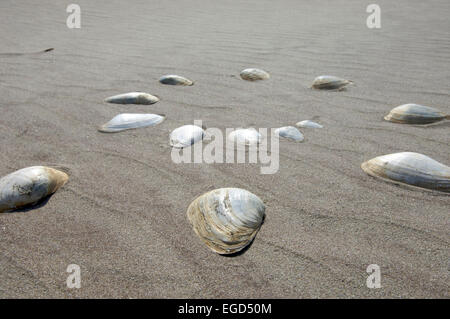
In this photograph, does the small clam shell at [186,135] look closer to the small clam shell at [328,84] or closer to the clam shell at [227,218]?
the clam shell at [227,218]

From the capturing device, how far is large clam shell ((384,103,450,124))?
214 centimetres

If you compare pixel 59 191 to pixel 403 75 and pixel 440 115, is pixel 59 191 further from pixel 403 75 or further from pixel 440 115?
pixel 403 75

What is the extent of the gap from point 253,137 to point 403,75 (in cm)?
206

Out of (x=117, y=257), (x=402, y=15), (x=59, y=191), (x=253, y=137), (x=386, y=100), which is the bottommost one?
(x=117, y=257)

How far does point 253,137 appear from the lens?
1997 mm

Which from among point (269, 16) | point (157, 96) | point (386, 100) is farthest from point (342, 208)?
point (269, 16)

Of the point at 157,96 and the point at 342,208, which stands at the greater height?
the point at 157,96

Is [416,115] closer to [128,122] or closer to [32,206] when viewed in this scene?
Result: [128,122]

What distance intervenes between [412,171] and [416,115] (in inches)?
30.8

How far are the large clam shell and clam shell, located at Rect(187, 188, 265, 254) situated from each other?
1.34 meters

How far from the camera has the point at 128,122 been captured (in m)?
2.15

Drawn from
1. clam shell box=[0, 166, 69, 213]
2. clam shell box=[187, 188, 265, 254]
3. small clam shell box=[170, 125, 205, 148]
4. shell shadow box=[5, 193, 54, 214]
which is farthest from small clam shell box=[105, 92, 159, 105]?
clam shell box=[187, 188, 265, 254]

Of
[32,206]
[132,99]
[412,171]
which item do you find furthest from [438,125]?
[32,206]

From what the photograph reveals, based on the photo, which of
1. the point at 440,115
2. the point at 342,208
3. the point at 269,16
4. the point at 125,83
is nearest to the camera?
the point at 342,208
